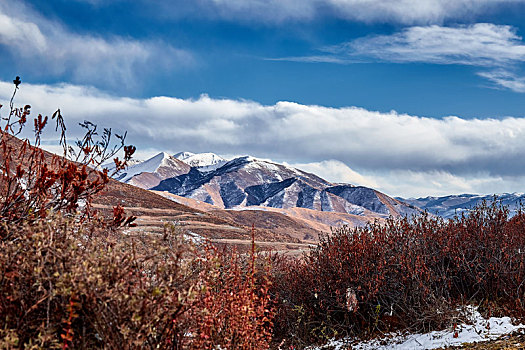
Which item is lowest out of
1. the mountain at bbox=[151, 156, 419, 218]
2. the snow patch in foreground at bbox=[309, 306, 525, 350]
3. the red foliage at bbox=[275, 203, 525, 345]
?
the snow patch in foreground at bbox=[309, 306, 525, 350]

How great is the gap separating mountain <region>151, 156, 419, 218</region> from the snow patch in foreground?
125354mm

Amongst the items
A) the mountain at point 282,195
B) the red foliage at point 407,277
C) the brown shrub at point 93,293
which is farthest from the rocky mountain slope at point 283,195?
the brown shrub at point 93,293

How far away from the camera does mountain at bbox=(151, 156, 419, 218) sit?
14200 centimetres

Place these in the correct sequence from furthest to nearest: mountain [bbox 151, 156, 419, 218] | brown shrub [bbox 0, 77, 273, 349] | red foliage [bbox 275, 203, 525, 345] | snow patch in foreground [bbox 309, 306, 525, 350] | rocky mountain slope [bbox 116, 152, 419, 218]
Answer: mountain [bbox 151, 156, 419, 218], rocky mountain slope [bbox 116, 152, 419, 218], red foliage [bbox 275, 203, 525, 345], snow patch in foreground [bbox 309, 306, 525, 350], brown shrub [bbox 0, 77, 273, 349]

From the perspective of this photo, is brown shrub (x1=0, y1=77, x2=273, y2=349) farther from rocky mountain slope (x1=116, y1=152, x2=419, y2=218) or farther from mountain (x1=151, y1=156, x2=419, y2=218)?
mountain (x1=151, y1=156, x2=419, y2=218)

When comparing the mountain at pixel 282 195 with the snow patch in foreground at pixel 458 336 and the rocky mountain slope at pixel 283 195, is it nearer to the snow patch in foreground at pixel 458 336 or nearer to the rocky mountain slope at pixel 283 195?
the rocky mountain slope at pixel 283 195

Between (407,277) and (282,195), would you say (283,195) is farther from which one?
(407,277)

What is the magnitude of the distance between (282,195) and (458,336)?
461 ft

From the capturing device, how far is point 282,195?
147 metres

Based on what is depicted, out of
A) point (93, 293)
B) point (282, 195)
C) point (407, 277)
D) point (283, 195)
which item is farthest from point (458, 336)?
point (282, 195)

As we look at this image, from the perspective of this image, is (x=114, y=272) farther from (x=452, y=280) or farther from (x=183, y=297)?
(x=452, y=280)

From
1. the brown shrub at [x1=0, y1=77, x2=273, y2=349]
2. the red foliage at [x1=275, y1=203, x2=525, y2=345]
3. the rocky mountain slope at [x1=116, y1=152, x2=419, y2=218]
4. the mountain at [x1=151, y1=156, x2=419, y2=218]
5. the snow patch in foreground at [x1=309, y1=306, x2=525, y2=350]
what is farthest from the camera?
the mountain at [x1=151, y1=156, x2=419, y2=218]

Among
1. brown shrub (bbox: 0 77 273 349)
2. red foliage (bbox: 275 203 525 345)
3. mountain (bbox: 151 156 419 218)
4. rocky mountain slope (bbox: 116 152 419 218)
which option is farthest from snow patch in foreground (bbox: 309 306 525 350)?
mountain (bbox: 151 156 419 218)

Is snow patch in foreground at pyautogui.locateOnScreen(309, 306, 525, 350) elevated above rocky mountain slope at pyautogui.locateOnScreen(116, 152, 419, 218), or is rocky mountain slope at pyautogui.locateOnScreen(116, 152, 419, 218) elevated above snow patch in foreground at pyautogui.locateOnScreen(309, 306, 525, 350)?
rocky mountain slope at pyautogui.locateOnScreen(116, 152, 419, 218)
